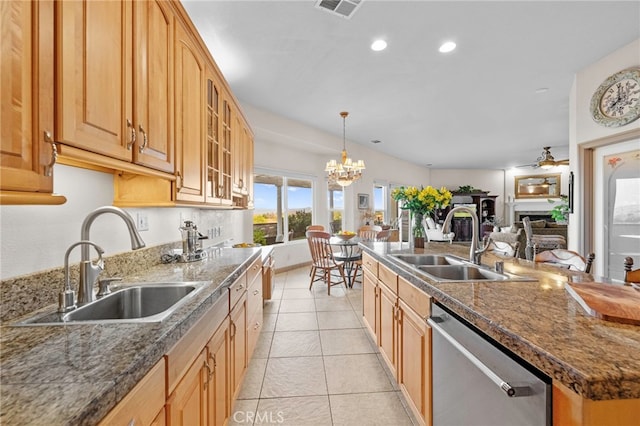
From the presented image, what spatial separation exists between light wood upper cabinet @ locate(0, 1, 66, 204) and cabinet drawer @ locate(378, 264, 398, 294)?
172 centimetres

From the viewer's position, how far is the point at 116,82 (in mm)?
1056

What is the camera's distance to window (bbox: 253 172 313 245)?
525 centimetres

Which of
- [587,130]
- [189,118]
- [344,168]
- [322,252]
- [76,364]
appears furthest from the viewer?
[344,168]

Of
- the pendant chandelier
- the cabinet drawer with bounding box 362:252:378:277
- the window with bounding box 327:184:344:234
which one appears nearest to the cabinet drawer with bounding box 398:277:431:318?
the cabinet drawer with bounding box 362:252:378:277

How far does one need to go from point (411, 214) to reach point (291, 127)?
3.15 metres

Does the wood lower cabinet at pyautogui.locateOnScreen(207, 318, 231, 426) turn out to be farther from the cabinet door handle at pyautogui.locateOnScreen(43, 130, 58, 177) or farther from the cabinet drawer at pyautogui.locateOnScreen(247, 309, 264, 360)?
the cabinet door handle at pyautogui.locateOnScreen(43, 130, 58, 177)

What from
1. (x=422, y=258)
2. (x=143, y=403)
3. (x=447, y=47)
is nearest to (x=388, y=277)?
(x=422, y=258)

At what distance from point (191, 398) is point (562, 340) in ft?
3.96

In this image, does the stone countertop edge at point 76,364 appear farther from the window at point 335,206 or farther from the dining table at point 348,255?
the window at point 335,206

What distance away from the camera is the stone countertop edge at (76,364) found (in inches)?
20.4

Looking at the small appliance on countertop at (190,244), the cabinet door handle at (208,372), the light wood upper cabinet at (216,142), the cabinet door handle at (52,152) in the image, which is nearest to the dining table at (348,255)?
the light wood upper cabinet at (216,142)

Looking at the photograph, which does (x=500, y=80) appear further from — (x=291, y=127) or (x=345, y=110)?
(x=291, y=127)

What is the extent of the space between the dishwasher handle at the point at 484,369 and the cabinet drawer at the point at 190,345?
1000 mm

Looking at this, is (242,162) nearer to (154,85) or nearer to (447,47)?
(154,85)
